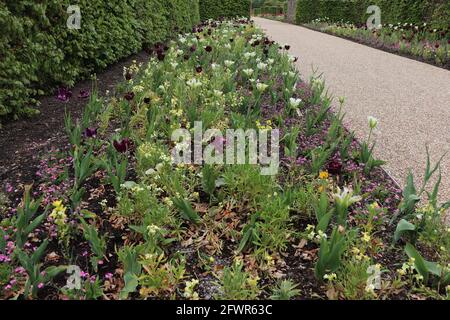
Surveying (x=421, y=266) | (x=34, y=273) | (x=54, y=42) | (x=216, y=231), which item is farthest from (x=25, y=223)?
Result: (x=54, y=42)

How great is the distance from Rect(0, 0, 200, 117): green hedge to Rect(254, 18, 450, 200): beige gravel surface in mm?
2921

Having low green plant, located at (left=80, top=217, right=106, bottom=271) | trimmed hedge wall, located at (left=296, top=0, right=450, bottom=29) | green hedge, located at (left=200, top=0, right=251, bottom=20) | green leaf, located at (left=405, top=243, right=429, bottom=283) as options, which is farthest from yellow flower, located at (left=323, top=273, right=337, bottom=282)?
green hedge, located at (left=200, top=0, right=251, bottom=20)

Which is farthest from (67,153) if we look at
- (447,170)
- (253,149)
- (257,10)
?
(257,10)

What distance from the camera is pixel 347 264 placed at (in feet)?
6.80

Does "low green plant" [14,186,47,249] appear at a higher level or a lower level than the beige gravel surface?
higher

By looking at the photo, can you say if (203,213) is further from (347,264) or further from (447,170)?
(447,170)

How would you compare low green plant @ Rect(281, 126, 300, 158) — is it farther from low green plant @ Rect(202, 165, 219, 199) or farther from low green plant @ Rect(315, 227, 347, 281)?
low green plant @ Rect(315, 227, 347, 281)

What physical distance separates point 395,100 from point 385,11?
11.0 metres

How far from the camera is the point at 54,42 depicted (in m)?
4.30

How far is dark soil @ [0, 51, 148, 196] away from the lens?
295cm

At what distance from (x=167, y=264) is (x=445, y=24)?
37.3ft

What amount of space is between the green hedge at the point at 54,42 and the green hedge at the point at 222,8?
12.4m

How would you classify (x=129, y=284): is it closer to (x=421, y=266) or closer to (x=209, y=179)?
(x=209, y=179)

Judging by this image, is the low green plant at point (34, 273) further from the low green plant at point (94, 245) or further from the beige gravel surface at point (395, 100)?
the beige gravel surface at point (395, 100)
